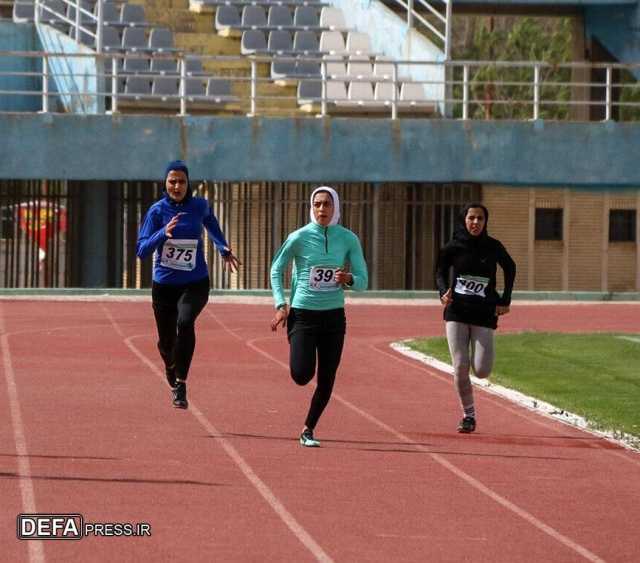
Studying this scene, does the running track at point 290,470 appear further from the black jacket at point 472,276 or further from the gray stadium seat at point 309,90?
the gray stadium seat at point 309,90

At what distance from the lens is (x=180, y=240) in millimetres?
14742

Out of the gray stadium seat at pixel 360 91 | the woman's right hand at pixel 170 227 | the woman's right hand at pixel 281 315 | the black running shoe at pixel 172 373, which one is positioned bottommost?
the black running shoe at pixel 172 373

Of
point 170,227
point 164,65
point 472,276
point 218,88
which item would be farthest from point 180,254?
point 164,65

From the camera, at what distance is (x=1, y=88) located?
4006 centimetres

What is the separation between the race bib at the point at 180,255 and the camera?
1478 cm

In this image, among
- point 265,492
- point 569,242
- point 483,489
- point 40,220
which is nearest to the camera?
point 265,492

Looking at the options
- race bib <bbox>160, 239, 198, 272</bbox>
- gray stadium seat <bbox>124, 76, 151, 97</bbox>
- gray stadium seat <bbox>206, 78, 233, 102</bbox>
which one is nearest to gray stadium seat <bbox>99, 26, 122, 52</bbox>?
gray stadium seat <bbox>124, 76, 151, 97</bbox>

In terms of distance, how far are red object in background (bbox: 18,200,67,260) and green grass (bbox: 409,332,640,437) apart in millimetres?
13798

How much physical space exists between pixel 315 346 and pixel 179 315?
1.94 meters

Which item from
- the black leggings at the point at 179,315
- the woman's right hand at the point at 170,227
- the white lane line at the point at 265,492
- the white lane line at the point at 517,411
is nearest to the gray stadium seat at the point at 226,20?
the white lane line at the point at 517,411

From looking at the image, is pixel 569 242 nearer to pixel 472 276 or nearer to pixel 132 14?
pixel 132 14

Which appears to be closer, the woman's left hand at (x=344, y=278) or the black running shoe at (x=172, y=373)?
the woman's left hand at (x=344, y=278)

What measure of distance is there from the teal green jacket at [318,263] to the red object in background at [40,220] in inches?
917

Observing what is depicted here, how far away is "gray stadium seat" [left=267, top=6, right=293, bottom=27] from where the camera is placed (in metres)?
41.5
